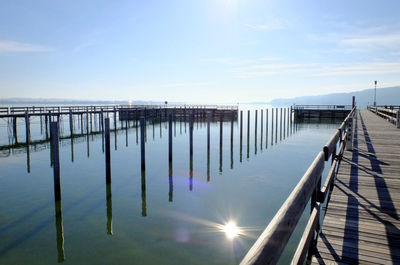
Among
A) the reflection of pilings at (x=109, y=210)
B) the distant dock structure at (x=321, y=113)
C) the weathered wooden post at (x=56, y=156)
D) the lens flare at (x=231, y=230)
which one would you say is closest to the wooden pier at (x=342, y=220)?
the lens flare at (x=231, y=230)

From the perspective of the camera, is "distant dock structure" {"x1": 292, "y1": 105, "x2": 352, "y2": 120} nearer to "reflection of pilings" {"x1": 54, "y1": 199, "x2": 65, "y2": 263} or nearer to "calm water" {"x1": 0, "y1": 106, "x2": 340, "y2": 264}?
"calm water" {"x1": 0, "y1": 106, "x2": 340, "y2": 264}

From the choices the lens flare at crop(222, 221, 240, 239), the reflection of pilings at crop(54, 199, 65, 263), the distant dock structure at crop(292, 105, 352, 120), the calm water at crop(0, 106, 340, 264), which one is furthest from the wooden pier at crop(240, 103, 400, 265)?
the distant dock structure at crop(292, 105, 352, 120)

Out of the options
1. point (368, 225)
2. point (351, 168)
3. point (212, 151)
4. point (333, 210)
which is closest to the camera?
point (368, 225)

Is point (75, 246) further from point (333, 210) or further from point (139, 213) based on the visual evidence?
point (333, 210)

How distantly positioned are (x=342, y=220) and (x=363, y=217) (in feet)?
1.34

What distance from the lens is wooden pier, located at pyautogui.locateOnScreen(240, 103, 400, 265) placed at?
1.87 m

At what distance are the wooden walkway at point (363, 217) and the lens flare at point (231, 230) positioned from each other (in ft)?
12.2

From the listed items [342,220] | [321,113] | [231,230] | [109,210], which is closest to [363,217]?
[342,220]

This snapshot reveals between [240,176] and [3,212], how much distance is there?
1160cm

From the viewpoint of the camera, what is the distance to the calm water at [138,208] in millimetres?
8109

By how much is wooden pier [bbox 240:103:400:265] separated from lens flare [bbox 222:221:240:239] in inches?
146

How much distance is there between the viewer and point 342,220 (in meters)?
4.64

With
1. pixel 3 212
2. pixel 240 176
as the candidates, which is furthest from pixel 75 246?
pixel 240 176

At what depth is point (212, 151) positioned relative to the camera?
24.8 metres
